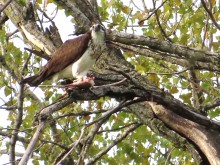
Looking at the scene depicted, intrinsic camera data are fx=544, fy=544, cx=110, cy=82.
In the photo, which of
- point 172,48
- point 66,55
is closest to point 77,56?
point 66,55

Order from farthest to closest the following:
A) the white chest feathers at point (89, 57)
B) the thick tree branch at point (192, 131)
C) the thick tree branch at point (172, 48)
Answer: the white chest feathers at point (89, 57), the thick tree branch at point (192, 131), the thick tree branch at point (172, 48)

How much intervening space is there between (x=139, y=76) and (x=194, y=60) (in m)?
0.69

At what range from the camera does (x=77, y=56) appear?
19.6ft

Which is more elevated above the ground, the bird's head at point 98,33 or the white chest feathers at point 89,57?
the bird's head at point 98,33

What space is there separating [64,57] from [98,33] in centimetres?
46

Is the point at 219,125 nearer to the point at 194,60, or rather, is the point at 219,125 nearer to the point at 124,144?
the point at 194,60

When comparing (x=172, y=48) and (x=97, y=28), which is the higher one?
(x=97, y=28)

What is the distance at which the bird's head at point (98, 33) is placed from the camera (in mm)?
5914

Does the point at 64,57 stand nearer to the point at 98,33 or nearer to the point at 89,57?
the point at 89,57

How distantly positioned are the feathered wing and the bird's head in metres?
0.09

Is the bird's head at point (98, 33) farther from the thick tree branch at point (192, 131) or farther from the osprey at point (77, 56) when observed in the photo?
the thick tree branch at point (192, 131)

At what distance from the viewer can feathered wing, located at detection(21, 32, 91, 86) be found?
5.89 metres

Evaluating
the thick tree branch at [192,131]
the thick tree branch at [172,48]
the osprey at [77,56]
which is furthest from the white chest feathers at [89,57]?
the thick tree branch at [192,131]

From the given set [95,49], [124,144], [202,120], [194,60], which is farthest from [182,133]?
[124,144]
